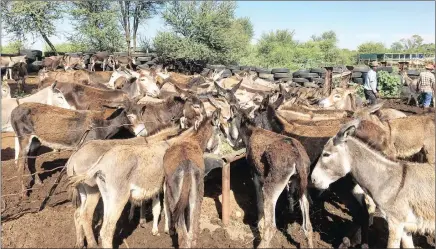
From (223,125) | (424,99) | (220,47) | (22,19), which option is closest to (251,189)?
(223,125)

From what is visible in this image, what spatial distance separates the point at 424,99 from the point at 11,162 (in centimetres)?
1479

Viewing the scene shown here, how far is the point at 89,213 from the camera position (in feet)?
18.9

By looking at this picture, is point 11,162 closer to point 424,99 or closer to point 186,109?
point 186,109

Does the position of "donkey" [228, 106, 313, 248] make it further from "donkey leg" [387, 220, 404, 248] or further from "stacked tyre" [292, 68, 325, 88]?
"stacked tyre" [292, 68, 325, 88]

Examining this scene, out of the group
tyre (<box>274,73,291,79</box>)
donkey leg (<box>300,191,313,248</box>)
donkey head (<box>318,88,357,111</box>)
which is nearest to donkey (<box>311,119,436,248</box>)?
donkey leg (<box>300,191,313,248</box>)

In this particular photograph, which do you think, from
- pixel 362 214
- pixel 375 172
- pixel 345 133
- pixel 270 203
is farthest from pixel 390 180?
pixel 270 203

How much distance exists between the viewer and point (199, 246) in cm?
593

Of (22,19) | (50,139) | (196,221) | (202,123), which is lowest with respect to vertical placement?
(196,221)

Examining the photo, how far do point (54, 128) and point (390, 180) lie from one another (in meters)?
6.63

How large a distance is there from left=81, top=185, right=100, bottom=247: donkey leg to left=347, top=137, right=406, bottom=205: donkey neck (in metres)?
3.76

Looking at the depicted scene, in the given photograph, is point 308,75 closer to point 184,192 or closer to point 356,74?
point 356,74

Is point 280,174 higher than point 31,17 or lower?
lower

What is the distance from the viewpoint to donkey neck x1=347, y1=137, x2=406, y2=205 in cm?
514

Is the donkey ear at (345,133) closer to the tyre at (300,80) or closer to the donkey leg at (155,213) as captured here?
the donkey leg at (155,213)
